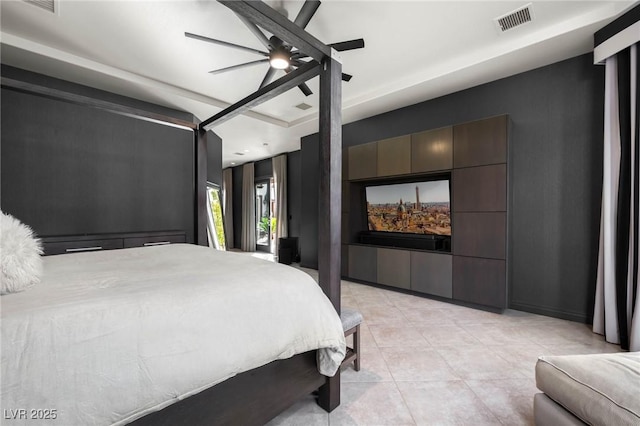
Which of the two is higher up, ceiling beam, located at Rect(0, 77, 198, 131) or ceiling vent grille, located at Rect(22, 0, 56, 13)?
ceiling vent grille, located at Rect(22, 0, 56, 13)

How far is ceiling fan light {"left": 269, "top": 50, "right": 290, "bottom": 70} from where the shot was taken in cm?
234

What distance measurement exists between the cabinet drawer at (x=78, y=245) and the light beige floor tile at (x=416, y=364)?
318cm

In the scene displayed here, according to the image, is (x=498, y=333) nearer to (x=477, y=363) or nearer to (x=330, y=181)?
(x=477, y=363)

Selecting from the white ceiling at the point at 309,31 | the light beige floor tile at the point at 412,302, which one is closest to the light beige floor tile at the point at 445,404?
the light beige floor tile at the point at 412,302

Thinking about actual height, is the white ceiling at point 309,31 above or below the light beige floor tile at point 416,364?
above

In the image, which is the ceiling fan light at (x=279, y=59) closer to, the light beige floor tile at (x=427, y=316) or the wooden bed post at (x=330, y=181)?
the wooden bed post at (x=330, y=181)

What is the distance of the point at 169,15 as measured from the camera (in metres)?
2.34

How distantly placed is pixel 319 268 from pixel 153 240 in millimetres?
2879

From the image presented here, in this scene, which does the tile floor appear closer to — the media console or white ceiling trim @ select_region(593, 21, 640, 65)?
the media console

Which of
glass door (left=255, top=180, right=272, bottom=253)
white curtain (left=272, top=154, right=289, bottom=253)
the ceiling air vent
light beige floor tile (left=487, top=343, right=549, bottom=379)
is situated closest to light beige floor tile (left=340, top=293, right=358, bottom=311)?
light beige floor tile (left=487, top=343, right=549, bottom=379)

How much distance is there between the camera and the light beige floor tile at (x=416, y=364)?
1942 millimetres

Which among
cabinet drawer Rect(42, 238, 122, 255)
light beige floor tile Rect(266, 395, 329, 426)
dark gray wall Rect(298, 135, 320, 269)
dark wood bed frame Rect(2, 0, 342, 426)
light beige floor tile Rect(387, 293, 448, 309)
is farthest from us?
dark gray wall Rect(298, 135, 320, 269)

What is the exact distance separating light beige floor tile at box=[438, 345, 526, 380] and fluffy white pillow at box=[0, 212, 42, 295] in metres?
2.50

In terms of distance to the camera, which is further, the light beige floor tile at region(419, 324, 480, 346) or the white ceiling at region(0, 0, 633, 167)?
the light beige floor tile at region(419, 324, 480, 346)
